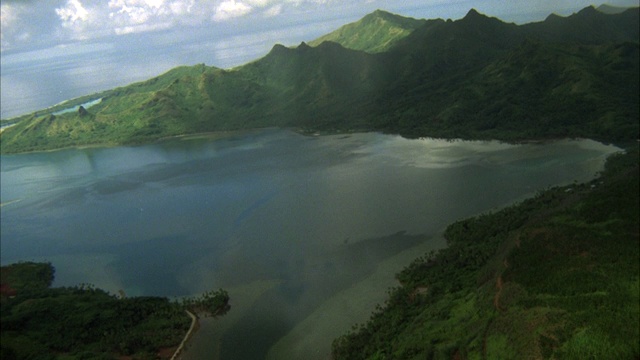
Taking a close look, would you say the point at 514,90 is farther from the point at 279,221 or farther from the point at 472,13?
the point at 279,221

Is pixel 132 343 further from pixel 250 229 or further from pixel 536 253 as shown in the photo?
pixel 536 253

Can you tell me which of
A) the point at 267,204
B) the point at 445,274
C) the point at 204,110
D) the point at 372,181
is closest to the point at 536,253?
the point at 445,274

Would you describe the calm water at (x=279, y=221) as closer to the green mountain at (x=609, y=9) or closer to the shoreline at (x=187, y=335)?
the shoreline at (x=187, y=335)

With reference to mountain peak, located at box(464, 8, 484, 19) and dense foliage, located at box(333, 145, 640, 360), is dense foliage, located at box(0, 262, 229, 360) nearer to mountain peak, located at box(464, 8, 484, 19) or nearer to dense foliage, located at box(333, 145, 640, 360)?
dense foliage, located at box(333, 145, 640, 360)

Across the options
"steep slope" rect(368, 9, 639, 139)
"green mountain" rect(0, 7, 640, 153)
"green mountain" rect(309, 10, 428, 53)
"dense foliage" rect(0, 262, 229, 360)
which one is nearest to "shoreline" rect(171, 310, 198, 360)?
"dense foliage" rect(0, 262, 229, 360)

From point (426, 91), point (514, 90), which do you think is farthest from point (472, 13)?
point (514, 90)
